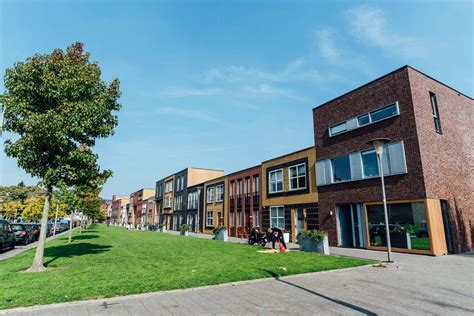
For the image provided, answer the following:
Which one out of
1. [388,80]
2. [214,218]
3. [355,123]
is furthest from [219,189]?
[388,80]

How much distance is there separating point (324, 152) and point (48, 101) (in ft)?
53.6

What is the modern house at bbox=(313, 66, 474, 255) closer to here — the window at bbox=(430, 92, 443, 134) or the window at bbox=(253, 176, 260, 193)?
the window at bbox=(430, 92, 443, 134)

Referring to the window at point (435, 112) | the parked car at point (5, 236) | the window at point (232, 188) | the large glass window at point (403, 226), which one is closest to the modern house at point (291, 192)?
the large glass window at point (403, 226)

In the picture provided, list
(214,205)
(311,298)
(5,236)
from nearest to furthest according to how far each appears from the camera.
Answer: (311,298)
(5,236)
(214,205)

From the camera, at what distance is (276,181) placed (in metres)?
25.7

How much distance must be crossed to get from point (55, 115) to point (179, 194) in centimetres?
4094

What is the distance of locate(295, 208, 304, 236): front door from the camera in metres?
22.2

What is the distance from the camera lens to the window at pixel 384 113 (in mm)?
16234

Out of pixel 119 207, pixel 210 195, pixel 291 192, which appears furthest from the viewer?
pixel 119 207

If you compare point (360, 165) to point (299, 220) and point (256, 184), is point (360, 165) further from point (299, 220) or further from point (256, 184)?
point (256, 184)

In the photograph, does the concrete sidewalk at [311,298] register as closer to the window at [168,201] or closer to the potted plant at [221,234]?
the potted plant at [221,234]

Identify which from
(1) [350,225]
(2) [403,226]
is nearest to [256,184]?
(1) [350,225]

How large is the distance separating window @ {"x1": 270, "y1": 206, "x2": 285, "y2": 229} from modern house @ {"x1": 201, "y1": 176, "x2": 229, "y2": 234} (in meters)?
9.18

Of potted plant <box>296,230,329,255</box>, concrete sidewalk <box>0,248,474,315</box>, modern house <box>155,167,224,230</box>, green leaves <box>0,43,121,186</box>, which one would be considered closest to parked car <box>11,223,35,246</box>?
green leaves <box>0,43,121,186</box>
